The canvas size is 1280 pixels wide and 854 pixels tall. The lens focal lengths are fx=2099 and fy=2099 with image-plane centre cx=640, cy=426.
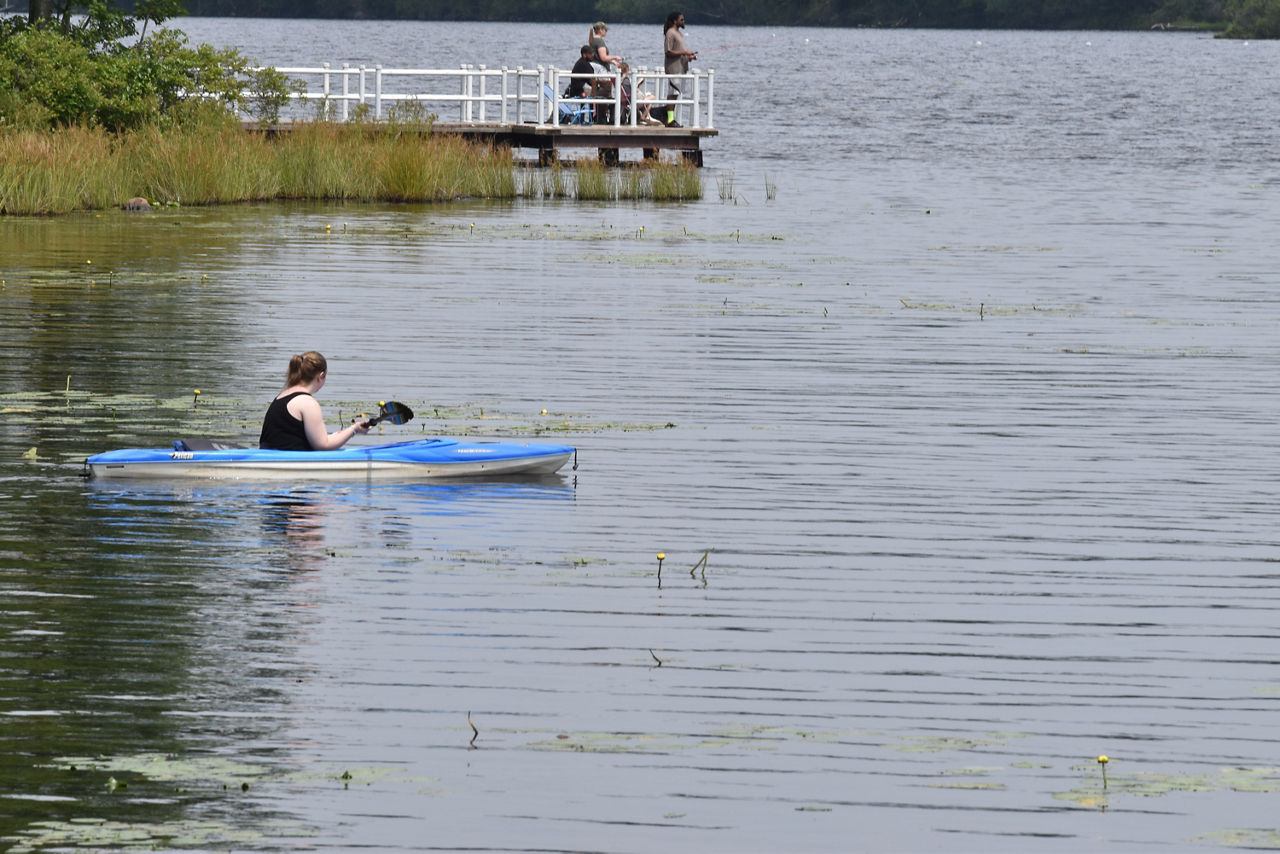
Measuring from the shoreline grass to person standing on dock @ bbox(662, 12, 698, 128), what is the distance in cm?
262

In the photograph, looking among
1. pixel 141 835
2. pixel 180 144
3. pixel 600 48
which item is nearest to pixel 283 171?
pixel 180 144

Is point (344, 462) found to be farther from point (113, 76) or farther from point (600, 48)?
point (600, 48)

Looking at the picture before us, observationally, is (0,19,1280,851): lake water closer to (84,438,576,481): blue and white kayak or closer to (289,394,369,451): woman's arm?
(84,438,576,481): blue and white kayak

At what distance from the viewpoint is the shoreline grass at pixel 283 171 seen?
94.7 feet

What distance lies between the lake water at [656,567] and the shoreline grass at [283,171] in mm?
4398

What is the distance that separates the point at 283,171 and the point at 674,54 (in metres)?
9.29

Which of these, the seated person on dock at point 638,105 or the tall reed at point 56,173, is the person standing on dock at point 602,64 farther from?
the tall reed at point 56,173

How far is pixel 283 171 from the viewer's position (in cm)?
3250

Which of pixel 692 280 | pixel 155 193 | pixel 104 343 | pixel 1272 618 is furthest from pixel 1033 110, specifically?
pixel 1272 618

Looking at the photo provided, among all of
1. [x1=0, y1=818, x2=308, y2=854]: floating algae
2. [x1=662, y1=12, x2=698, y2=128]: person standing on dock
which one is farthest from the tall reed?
[x1=0, y1=818, x2=308, y2=854]: floating algae

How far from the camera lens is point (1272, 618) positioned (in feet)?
29.7

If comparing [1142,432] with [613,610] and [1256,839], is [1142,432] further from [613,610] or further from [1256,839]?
[1256,839]

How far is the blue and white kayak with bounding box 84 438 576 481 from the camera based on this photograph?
11.5 m

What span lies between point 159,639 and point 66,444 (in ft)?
15.4
